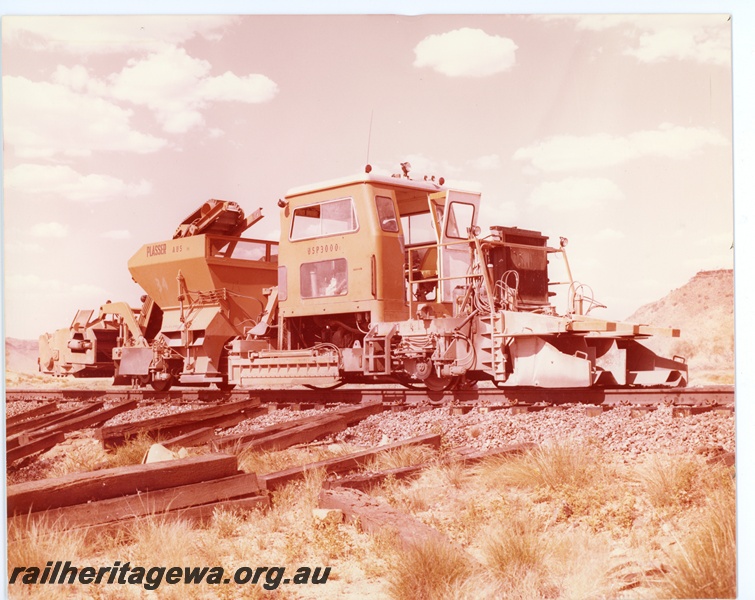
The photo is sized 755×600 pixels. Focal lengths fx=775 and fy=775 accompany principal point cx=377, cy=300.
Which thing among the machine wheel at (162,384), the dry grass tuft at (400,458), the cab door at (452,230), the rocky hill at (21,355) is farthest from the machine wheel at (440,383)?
the machine wheel at (162,384)

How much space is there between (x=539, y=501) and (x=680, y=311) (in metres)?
2.44

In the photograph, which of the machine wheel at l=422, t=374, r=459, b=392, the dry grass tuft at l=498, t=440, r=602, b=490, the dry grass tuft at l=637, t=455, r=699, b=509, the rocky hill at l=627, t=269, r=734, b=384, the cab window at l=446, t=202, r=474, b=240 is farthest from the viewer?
the cab window at l=446, t=202, r=474, b=240

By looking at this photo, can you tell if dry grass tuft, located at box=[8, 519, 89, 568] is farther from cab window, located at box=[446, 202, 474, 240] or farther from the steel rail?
cab window, located at box=[446, 202, 474, 240]

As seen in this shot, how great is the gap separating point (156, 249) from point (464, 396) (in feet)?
17.8

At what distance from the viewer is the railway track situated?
7367mm

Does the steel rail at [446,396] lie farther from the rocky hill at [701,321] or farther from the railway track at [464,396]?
the rocky hill at [701,321]

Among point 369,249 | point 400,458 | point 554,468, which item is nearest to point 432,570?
point 554,468

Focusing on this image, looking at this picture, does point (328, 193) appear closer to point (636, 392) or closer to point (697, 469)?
point (636, 392)

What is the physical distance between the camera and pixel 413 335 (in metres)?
9.34

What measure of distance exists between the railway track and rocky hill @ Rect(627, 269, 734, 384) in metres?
0.20

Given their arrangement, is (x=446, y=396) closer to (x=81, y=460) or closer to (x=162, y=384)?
(x=81, y=460)

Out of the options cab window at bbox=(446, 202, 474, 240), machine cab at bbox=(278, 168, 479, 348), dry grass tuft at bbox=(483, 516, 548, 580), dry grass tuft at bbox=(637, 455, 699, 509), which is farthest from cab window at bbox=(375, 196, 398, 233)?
dry grass tuft at bbox=(483, 516, 548, 580)
